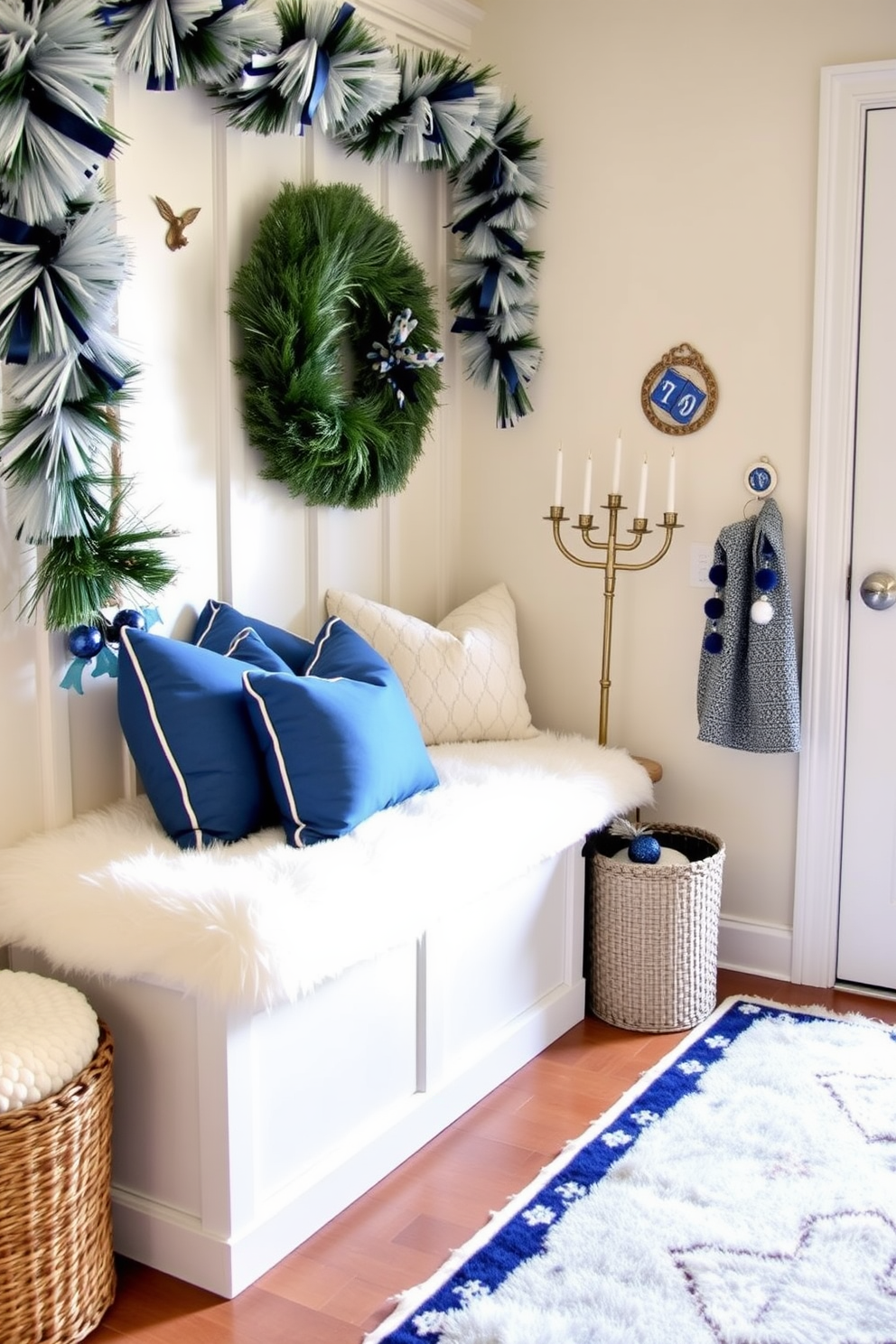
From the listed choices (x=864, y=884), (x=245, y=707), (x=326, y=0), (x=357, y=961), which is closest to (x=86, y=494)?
(x=245, y=707)

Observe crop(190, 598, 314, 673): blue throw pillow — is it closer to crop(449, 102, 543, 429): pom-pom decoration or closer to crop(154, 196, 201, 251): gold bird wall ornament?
crop(154, 196, 201, 251): gold bird wall ornament

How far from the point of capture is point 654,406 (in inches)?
127

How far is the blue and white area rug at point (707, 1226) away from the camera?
1.88 m

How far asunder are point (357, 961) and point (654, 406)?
66.5 inches

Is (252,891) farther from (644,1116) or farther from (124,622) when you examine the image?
(644,1116)

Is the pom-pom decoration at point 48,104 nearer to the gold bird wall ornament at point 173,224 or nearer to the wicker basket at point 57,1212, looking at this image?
the gold bird wall ornament at point 173,224

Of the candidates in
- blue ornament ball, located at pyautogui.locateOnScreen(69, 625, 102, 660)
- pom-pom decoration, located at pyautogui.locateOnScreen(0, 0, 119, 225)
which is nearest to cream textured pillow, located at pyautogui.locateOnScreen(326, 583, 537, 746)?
blue ornament ball, located at pyautogui.locateOnScreen(69, 625, 102, 660)

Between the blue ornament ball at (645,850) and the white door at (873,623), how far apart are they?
1.71ft

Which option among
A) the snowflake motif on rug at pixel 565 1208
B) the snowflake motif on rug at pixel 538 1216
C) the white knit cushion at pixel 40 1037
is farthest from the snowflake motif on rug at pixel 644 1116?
the white knit cushion at pixel 40 1037

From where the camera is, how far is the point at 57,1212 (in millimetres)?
1809

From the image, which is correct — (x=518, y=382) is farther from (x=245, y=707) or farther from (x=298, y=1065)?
(x=298, y=1065)

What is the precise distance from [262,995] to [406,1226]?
56cm

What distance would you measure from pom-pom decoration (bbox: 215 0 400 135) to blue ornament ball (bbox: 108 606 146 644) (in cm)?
100

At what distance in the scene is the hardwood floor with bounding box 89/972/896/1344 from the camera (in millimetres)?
1913
